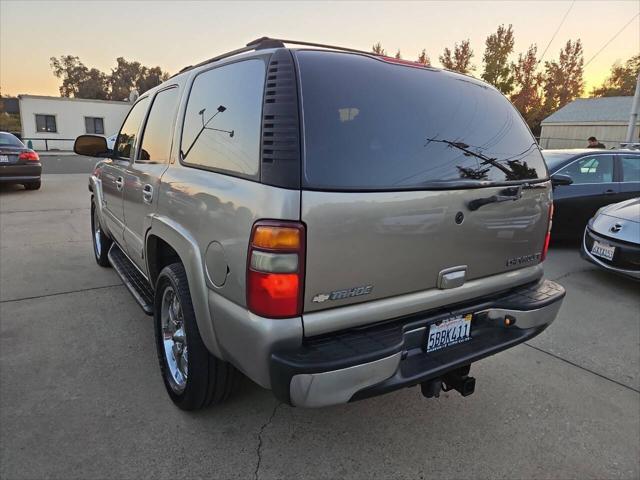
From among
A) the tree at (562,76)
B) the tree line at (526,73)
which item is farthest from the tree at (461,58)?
the tree at (562,76)

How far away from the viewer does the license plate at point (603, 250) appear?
494cm

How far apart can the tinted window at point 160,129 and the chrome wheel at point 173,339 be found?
2.96 ft

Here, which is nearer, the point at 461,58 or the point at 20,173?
the point at 20,173

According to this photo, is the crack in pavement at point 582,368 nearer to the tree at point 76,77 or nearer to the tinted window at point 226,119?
the tinted window at point 226,119

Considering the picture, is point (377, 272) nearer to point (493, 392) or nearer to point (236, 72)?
point (236, 72)

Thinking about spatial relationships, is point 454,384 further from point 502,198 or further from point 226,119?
point 226,119

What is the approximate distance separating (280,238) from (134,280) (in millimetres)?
2351

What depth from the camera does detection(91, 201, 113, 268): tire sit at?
5055 millimetres

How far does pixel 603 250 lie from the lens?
5043 millimetres

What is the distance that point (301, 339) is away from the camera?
1805 mm

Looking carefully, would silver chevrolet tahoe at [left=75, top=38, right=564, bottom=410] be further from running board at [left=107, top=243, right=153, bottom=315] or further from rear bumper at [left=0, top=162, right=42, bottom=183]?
rear bumper at [left=0, top=162, right=42, bottom=183]

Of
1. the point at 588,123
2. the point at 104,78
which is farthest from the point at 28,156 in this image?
the point at 104,78

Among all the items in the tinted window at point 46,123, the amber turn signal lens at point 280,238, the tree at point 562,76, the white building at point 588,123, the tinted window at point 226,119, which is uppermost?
the tree at point 562,76

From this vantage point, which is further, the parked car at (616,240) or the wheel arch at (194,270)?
the parked car at (616,240)
